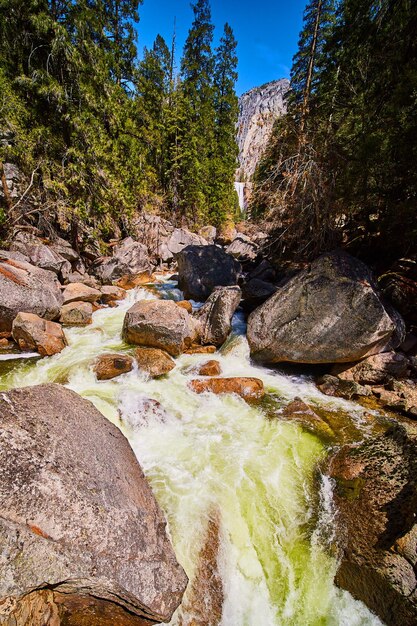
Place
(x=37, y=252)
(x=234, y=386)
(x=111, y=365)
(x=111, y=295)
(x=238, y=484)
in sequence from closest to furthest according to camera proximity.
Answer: (x=238, y=484) → (x=234, y=386) → (x=111, y=365) → (x=37, y=252) → (x=111, y=295)

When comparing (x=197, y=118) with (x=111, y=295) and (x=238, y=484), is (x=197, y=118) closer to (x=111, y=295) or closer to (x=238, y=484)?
(x=111, y=295)

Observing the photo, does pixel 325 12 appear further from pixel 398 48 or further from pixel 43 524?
pixel 43 524

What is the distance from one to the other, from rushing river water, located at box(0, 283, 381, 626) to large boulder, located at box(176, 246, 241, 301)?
5.42 metres

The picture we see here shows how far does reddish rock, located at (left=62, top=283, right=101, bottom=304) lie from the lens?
1032 cm

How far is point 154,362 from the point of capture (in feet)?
23.0

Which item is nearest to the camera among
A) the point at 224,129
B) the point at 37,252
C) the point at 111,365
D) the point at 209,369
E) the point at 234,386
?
the point at 234,386

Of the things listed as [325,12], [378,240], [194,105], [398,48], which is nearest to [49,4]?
[194,105]

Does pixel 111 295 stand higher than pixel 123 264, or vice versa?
pixel 123 264

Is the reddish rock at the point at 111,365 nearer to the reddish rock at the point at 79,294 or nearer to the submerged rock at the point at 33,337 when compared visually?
the submerged rock at the point at 33,337

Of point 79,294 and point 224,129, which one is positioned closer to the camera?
point 79,294

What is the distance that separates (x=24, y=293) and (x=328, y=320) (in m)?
8.42

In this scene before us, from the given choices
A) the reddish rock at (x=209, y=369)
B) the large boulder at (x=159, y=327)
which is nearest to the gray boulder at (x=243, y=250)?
the large boulder at (x=159, y=327)

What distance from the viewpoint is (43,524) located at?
2344mm

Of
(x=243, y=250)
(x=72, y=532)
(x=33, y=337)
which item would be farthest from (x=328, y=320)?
(x=243, y=250)
